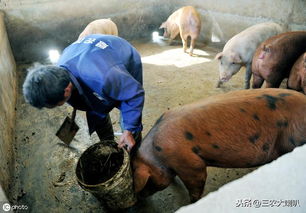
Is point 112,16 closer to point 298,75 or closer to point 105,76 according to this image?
→ point 298,75

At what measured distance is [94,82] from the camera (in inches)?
86.9

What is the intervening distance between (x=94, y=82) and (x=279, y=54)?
2.74 m

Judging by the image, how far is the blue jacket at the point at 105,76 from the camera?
7.04 ft

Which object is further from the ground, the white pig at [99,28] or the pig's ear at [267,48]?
the pig's ear at [267,48]

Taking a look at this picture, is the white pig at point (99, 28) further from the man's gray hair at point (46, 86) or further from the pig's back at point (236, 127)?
the pig's back at point (236, 127)

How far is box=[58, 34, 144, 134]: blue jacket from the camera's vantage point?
2.14 m

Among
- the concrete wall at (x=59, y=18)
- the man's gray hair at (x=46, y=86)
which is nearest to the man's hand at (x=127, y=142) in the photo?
the man's gray hair at (x=46, y=86)

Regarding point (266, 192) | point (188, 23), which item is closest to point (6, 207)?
point (266, 192)

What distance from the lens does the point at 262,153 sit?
218 cm

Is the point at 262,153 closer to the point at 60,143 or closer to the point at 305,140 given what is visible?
the point at 305,140

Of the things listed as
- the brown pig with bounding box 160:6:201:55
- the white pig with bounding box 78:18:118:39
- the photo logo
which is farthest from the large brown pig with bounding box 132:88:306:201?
the brown pig with bounding box 160:6:201:55

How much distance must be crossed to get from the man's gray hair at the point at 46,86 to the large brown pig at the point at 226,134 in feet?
2.85

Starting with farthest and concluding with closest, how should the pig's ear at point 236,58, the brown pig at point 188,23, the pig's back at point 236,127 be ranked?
the brown pig at point 188,23 → the pig's ear at point 236,58 → the pig's back at point 236,127

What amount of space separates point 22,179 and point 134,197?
5.77 feet
